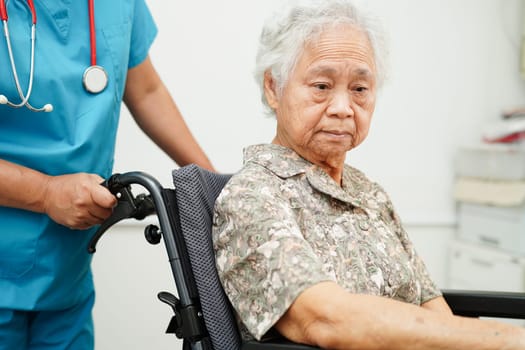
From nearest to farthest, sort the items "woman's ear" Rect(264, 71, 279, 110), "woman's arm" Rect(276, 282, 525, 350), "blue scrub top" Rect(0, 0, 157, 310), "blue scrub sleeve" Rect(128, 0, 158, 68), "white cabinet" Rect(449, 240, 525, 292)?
1. "woman's arm" Rect(276, 282, 525, 350)
2. "blue scrub top" Rect(0, 0, 157, 310)
3. "woman's ear" Rect(264, 71, 279, 110)
4. "blue scrub sleeve" Rect(128, 0, 158, 68)
5. "white cabinet" Rect(449, 240, 525, 292)

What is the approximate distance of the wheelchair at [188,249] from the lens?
99cm

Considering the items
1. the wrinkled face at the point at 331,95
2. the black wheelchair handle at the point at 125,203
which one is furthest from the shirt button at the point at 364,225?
the black wheelchair handle at the point at 125,203

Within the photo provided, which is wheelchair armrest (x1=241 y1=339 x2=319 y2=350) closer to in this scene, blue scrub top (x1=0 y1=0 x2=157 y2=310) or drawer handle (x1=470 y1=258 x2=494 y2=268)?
blue scrub top (x1=0 y1=0 x2=157 y2=310)

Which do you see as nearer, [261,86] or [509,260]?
[261,86]

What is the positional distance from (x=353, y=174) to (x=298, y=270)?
0.47 metres

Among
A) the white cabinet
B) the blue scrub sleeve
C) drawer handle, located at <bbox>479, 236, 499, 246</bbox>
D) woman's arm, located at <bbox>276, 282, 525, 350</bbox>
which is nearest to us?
woman's arm, located at <bbox>276, 282, 525, 350</bbox>

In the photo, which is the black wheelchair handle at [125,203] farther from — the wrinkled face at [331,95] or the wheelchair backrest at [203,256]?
the wrinkled face at [331,95]

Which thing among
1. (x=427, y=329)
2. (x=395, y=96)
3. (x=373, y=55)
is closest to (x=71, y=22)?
(x=373, y=55)

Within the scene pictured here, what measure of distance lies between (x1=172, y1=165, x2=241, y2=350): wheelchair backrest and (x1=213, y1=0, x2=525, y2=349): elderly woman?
2cm

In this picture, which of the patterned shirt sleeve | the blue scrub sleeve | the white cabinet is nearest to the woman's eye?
the patterned shirt sleeve

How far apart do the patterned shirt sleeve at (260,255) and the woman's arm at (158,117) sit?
0.41 meters

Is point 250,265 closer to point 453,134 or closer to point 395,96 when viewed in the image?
point 395,96

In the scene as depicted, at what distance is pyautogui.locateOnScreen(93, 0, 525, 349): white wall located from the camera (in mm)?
2049

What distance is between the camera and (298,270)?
927mm
